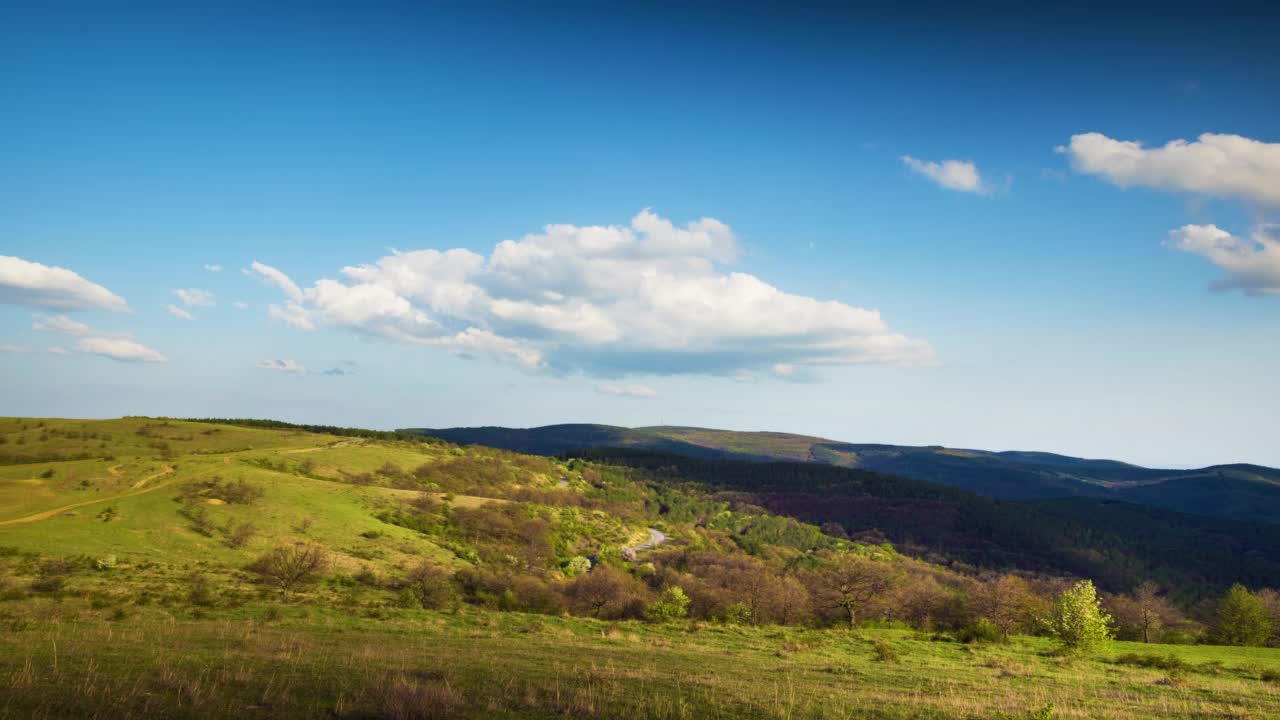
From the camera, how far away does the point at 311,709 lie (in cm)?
1197

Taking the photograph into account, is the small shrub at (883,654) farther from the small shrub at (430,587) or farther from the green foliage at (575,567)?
the green foliage at (575,567)

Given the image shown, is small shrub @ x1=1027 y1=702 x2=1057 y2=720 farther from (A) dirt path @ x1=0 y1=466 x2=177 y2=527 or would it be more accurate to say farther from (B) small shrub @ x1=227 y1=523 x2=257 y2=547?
(A) dirt path @ x1=0 y1=466 x2=177 y2=527

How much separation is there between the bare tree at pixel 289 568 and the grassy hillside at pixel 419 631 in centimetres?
47

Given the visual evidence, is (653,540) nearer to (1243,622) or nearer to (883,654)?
(1243,622)

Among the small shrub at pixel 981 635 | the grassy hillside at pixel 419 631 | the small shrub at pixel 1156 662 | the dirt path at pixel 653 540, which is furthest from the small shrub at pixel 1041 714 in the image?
the dirt path at pixel 653 540

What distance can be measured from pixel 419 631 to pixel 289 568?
2408 cm

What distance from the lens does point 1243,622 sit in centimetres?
6625

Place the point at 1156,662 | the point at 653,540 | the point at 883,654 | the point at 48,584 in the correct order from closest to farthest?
the point at 883,654 < the point at 1156,662 < the point at 48,584 < the point at 653,540

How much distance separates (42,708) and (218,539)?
2120 inches

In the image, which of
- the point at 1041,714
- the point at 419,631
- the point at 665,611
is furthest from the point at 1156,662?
the point at 419,631

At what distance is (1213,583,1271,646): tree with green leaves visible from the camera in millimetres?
63156

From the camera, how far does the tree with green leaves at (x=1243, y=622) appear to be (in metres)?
63.2

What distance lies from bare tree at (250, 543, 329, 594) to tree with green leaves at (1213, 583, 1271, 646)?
9075 cm

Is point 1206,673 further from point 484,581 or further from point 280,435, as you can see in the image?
point 280,435
